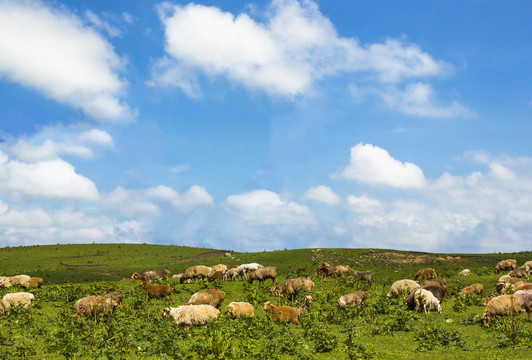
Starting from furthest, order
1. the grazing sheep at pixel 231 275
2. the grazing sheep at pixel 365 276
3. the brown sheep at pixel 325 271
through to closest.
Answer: the grazing sheep at pixel 231 275, the brown sheep at pixel 325 271, the grazing sheep at pixel 365 276

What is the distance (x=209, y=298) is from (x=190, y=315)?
453 centimetres

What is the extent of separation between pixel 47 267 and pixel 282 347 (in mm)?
54189

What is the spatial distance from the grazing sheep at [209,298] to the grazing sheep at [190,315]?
3.88 metres

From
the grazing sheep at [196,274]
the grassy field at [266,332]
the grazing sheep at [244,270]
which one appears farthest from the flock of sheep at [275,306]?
the grazing sheep at [244,270]

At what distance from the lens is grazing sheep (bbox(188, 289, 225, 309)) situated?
22.5 metres

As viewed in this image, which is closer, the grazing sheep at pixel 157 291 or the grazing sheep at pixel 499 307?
the grazing sheep at pixel 499 307

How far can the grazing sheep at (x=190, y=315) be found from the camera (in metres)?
18.1

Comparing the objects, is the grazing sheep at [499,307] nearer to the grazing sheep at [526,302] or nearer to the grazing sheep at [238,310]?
the grazing sheep at [526,302]

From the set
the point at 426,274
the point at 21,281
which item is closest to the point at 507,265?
the point at 426,274

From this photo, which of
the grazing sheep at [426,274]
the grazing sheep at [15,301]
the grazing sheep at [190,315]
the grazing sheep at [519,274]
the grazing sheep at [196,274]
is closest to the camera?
the grazing sheep at [190,315]

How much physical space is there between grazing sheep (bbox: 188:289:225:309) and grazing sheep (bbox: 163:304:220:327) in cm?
388

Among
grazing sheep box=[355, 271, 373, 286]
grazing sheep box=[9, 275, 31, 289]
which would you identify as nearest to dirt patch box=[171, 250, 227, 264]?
grazing sheep box=[9, 275, 31, 289]

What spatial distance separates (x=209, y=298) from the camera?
22719 millimetres

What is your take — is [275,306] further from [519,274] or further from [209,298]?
[519,274]
